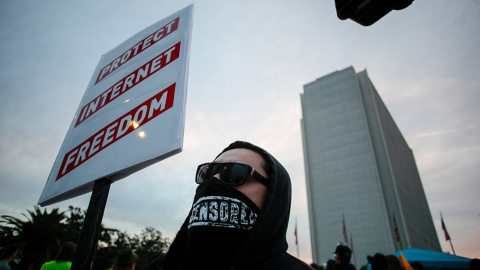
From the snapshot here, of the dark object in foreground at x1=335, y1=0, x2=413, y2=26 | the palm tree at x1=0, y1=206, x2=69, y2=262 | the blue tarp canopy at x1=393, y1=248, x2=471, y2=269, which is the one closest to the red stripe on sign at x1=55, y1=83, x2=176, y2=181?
the dark object in foreground at x1=335, y1=0, x2=413, y2=26

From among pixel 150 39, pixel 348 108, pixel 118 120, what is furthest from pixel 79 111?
pixel 348 108

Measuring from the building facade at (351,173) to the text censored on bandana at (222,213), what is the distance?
4861cm

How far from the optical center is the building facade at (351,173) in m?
47.2

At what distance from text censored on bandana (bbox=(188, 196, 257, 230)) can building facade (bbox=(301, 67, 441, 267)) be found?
159 feet

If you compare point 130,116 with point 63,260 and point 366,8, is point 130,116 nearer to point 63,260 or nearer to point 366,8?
point 366,8

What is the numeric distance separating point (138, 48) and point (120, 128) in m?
0.86

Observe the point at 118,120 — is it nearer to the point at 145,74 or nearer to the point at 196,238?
the point at 145,74

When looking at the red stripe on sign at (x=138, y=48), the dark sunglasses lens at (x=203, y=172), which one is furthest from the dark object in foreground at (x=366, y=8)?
the dark sunglasses lens at (x=203, y=172)

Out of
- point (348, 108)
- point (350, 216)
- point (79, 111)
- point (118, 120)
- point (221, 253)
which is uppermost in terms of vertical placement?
point (348, 108)

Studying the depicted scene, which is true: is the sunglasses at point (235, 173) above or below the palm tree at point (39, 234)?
below

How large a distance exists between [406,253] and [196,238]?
1081cm

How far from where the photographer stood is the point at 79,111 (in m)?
1.96

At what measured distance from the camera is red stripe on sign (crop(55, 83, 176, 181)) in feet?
4.96

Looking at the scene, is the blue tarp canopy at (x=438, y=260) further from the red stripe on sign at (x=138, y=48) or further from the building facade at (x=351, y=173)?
the building facade at (x=351, y=173)
